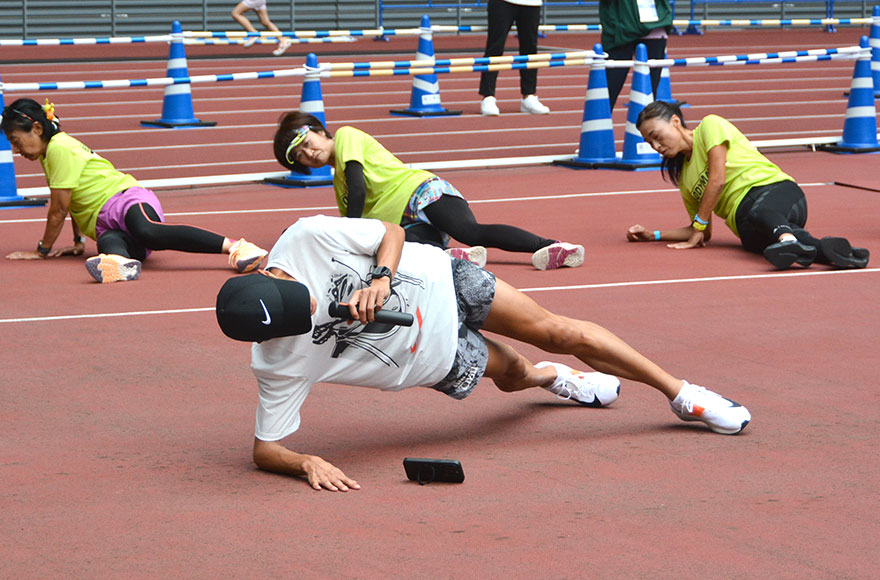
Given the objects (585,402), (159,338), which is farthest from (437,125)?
(585,402)

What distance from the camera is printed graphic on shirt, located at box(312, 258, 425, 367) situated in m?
4.60

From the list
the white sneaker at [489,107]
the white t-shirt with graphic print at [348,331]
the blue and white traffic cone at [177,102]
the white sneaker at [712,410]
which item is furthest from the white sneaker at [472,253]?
the white sneaker at [489,107]

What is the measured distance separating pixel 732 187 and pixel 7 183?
243 inches

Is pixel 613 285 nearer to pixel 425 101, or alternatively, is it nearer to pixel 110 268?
pixel 110 268

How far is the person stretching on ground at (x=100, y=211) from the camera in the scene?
336 inches

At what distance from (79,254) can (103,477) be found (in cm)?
471

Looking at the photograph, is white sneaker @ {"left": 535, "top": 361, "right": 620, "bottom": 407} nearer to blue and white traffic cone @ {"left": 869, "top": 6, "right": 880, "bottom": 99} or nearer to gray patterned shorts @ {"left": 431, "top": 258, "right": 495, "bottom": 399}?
gray patterned shorts @ {"left": 431, "top": 258, "right": 495, "bottom": 399}

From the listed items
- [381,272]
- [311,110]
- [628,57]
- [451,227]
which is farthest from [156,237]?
[628,57]

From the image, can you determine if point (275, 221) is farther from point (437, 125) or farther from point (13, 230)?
point (437, 125)

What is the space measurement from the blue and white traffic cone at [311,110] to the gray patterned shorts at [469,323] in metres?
7.42

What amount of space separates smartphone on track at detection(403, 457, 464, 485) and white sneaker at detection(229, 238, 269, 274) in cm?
389

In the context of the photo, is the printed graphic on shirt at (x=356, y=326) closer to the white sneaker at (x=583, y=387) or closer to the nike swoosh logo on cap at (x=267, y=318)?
the nike swoosh logo on cap at (x=267, y=318)

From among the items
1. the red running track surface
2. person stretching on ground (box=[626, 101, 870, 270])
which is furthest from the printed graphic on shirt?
person stretching on ground (box=[626, 101, 870, 270])

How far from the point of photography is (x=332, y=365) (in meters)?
4.70
